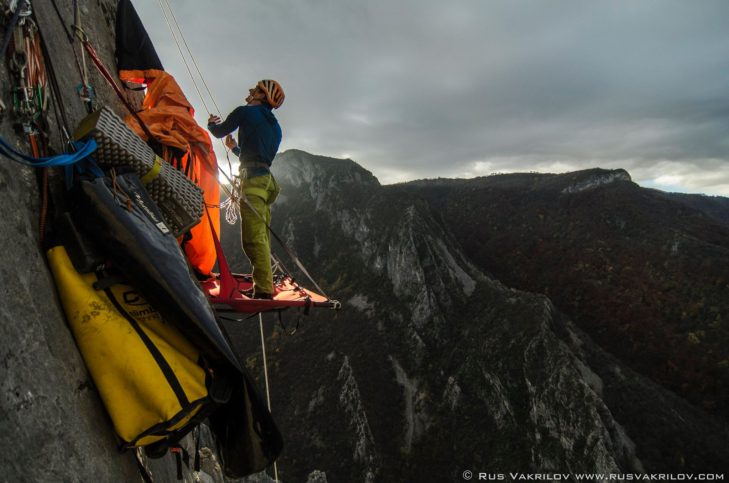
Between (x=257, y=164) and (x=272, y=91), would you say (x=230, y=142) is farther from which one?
(x=272, y=91)

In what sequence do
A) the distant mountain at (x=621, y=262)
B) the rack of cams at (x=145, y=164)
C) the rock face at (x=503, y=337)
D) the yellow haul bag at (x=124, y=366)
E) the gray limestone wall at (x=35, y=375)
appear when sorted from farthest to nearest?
the distant mountain at (x=621, y=262)
the rock face at (x=503, y=337)
the rack of cams at (x=145, y=164)
the yellow haul bag at (x=124, y=366)
the gray limestone wall at (x=35, y=375)

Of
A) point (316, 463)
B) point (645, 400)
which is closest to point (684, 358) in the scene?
point (645, 400)

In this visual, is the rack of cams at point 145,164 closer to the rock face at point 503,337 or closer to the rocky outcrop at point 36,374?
the rocky outcrop at point 36,374

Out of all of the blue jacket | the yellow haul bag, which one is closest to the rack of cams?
the yellow haul bag

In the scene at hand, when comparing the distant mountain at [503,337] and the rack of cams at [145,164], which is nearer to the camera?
the rack of cams at [145,164]

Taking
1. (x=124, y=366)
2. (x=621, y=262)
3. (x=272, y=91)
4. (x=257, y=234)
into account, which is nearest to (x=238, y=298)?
(x=257, y=234)

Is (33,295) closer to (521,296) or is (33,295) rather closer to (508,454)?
(508,454)

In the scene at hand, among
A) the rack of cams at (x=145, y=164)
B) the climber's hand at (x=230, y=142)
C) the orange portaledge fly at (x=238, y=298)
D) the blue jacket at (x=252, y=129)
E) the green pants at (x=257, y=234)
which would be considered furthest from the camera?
the climber's hand at (x=230, y=142)

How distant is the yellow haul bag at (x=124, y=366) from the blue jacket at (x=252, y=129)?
11.3 feet

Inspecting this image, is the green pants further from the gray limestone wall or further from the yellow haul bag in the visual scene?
the yellow haul bag

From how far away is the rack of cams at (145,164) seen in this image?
2631 mm

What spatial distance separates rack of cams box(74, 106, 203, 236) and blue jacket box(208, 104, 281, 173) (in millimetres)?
1888

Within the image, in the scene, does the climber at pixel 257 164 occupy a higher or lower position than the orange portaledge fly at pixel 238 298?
higher

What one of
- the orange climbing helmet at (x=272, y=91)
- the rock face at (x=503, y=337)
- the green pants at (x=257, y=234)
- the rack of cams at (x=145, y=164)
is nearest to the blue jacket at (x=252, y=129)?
the orange climbing helmet at (x=272, y=91)
